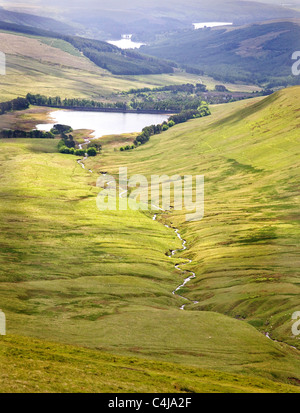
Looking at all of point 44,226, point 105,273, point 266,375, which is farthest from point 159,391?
point 44,226

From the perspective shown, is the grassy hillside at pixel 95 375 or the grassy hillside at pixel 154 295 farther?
the grassy hillside at pixel 154 295

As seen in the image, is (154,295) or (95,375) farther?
(154,295)

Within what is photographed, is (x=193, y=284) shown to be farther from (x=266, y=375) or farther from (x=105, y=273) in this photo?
(x=266, y=375)

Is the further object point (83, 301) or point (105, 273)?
point (105, 273)

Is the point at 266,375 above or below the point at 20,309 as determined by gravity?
below

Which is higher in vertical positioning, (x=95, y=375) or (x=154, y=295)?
(x=95, y=375)

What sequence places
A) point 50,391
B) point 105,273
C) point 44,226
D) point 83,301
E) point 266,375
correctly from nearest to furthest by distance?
point 50,391, point 266,375, point 83,301, point 105,273, point 44,226

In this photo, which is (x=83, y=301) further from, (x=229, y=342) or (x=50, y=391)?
(x=50, y=391)

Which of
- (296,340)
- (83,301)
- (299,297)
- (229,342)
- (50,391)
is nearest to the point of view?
(50,391)

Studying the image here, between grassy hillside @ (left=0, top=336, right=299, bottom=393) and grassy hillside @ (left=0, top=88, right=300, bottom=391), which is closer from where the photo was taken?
grassy hillside @ (left=0, top=336, right=299, bottom=393)
